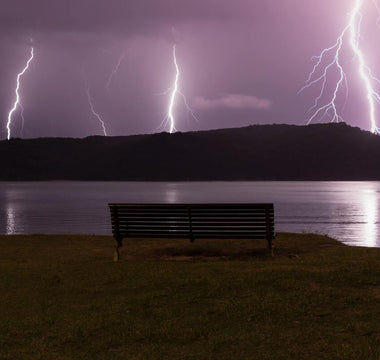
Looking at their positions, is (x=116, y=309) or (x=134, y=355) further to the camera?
(x=116, y=309)

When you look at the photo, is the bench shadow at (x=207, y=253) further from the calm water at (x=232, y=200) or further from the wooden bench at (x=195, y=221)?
the calm water at (x=232, y=200)

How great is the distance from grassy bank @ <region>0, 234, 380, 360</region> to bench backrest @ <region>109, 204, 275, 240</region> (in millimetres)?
570

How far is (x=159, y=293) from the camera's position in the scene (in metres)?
7.21

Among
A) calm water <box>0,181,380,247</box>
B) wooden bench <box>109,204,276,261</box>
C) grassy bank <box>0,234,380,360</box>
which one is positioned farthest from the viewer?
calm water <box>0,181,380,247</box>

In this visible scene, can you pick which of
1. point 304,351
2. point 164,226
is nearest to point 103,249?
point 164,226

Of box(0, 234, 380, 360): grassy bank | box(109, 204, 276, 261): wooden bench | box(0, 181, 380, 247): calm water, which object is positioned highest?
box(109, 204, 276, 261): wooden bench

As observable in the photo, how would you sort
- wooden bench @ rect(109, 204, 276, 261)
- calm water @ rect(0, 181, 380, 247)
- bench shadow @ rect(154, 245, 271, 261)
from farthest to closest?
calm water @ rect(0, 181, 380, 247)
bench shadow @ rect(154, 245, 271, 261)
wooden bench @ rect(109, 204, 276, 261)

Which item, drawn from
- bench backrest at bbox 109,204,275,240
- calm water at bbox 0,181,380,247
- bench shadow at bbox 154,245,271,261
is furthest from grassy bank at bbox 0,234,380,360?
calm water at bbox 0,181,380,247

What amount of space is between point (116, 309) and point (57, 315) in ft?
2.35

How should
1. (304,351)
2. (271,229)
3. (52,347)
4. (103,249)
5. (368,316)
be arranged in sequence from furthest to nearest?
(103,249) < (271,229) < (368,316) < (52,347) < (304,351)

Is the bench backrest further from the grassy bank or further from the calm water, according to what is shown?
the calm water

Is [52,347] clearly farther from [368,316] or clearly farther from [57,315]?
[368,316]

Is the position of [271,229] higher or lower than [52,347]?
higher

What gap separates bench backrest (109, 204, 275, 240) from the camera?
10414 millimetres
